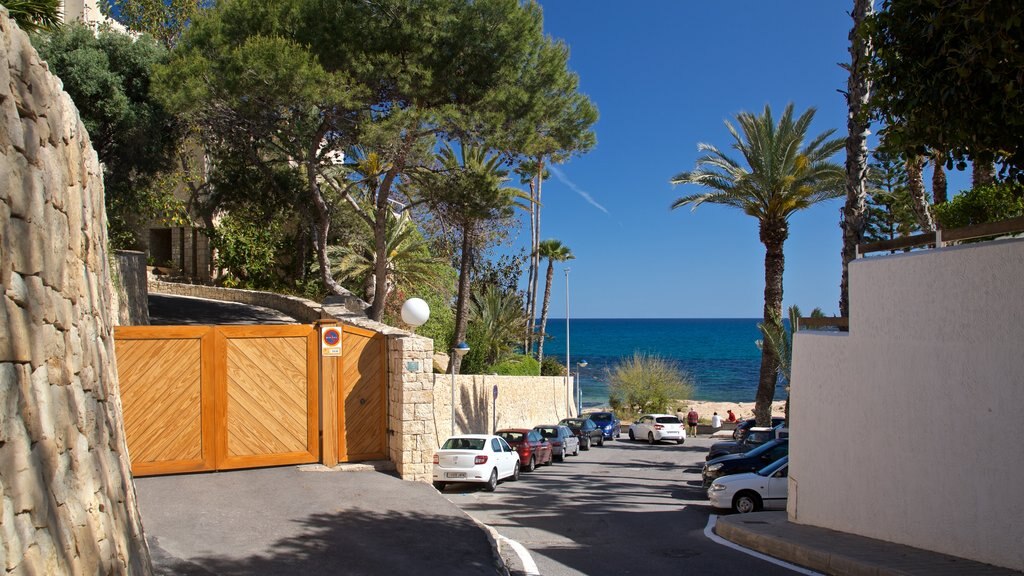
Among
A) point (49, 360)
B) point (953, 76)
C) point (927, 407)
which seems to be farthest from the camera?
point (927, 407)

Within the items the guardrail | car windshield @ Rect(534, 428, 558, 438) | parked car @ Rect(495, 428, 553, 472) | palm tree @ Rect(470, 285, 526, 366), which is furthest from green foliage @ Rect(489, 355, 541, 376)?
the guardrail

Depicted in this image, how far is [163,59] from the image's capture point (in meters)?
22.3

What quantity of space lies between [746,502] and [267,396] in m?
9.20

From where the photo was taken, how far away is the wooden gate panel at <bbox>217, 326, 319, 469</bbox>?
43.4 ft

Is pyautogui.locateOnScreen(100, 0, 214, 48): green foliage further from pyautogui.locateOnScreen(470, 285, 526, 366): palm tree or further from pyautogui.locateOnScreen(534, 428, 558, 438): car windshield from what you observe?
pyautogui.locateOnScreen(534, 428, 558, 438): car windshield

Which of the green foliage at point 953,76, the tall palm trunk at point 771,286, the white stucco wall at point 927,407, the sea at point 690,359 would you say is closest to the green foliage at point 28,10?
the green foliage at point 953,76

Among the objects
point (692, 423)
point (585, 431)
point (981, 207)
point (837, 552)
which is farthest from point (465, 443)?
point (692, 423)

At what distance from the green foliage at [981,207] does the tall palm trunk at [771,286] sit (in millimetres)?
11283

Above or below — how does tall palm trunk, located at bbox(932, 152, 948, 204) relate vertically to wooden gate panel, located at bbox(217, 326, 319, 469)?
above

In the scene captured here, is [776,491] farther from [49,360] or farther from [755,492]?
[49,360]

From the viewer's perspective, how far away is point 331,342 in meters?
13.9

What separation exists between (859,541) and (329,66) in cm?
1569

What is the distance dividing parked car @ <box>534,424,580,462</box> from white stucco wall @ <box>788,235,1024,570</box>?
15466 mm

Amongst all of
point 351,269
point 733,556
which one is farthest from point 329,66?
point 733,556
